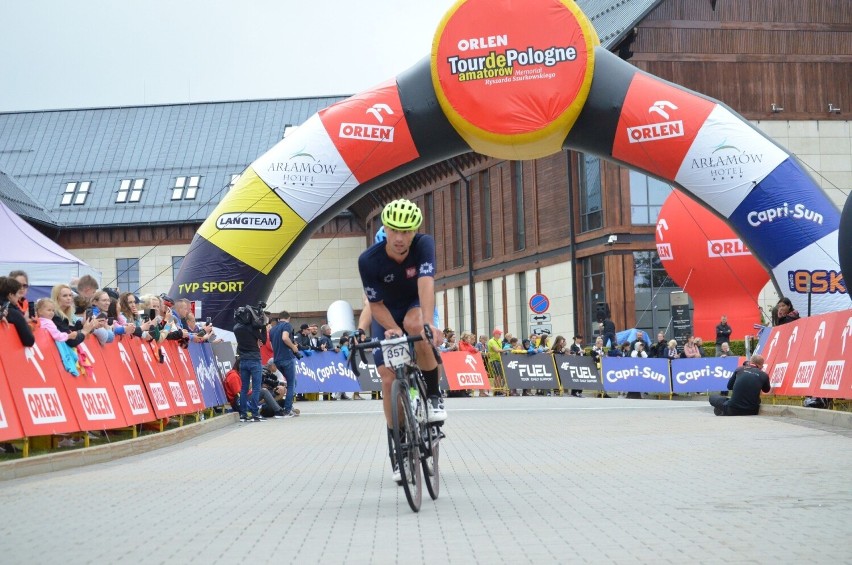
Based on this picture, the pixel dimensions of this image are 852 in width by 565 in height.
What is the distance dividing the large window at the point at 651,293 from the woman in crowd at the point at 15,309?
3286 centimetres

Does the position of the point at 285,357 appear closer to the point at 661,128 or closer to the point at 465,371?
the point at 661,128

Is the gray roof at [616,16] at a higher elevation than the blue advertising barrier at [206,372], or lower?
higher

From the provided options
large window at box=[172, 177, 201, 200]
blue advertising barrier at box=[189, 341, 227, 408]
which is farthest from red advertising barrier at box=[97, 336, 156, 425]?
large window at box=[172, 177, 201, 200]

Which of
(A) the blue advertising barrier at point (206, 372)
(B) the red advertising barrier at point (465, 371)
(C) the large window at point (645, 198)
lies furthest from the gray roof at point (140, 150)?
(A) the blue advertising barrier at point (206, 372)

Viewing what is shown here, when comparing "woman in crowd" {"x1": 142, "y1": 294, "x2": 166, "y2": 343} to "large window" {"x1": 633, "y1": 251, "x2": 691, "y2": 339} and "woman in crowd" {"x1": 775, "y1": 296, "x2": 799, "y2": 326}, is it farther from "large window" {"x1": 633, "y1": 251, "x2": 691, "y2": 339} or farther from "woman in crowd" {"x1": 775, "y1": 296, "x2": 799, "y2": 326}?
"large window" {"x1": 633, "y1": 251, "x2": 691, "y2": 339}

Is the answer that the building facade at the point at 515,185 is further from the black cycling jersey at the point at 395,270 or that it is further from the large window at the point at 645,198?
the black cycling jersey at the point at 395,270

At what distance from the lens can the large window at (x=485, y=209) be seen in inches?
2108

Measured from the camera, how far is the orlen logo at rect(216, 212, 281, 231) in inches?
922

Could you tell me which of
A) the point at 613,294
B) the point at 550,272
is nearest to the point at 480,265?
the point at 550,272

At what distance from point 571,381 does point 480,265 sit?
2197 centimetres

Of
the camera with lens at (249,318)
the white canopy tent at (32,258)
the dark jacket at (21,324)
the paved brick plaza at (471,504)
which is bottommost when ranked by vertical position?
the paved brick plaza at (471,504)

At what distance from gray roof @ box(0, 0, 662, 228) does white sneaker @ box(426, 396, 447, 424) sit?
5837cm

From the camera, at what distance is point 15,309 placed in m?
11.7

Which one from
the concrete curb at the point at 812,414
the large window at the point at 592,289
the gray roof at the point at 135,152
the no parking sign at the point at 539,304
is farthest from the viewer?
the gray roof at the point at 135,152
